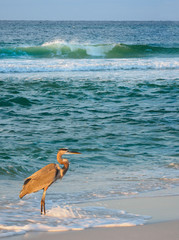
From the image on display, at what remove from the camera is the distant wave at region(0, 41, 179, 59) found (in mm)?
31872

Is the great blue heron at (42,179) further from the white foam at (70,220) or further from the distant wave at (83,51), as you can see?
the distant wave at (83,51)

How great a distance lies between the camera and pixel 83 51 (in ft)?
109

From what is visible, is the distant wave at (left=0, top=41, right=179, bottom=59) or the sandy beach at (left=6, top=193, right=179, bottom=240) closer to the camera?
the sandy beach at (left=6, top=193, right=179, bottom=240)

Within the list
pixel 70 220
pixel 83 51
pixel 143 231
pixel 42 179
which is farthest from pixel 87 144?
pixel 83 51

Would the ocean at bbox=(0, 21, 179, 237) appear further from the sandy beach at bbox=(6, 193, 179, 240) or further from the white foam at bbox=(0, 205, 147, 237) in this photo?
the sandy beach at bbox=(6, 193, 179, 240)

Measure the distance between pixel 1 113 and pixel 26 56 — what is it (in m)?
21.6

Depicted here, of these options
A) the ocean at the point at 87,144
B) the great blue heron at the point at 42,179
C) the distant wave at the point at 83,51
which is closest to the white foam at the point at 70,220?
the ocean at the point at 87,144

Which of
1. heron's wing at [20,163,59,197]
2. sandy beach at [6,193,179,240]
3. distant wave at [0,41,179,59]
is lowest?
sandy beach at [6,193,179,240]

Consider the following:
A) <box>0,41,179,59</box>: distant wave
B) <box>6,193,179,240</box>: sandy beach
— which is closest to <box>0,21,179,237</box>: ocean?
<box>6,193,179,240</box>: sandy beach

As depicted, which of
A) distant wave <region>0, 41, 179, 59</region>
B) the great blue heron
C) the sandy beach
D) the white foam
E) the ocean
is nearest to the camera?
the sandy beach

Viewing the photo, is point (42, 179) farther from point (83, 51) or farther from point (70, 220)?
point (83, 51)

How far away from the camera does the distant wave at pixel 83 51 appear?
105 ft

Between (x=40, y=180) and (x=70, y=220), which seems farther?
(x=40, y=180)

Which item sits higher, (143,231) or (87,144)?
(87,144)
